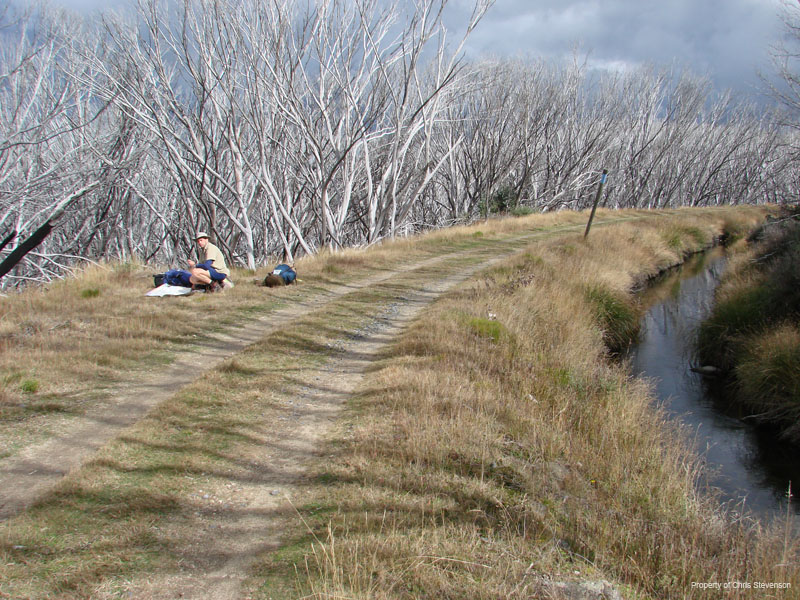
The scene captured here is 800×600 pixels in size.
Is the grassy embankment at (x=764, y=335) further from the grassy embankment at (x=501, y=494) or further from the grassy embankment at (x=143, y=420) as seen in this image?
the grassy embankment at (x=143, y=420)

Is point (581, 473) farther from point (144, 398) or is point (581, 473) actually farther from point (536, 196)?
point (536, 196)

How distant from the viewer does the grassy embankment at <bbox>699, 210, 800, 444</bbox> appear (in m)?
8.24

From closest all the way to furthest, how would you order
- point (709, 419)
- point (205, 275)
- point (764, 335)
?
point (709, 419) → point (205, 275) → point (764, 335)

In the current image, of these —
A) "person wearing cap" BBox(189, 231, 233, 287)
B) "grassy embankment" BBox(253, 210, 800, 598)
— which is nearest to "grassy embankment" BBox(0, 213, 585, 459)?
"person wearing cap" BBox(189, 231, 233, 287)

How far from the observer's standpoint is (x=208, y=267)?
31.0 feet

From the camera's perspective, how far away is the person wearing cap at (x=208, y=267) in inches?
364

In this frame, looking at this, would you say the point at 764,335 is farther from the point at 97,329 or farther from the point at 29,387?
the point at 29,387

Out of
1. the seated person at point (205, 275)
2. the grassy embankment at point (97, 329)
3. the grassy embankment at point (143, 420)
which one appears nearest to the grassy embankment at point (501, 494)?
the grassy embankment at point (143, 420)

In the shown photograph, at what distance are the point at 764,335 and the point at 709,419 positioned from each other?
96.3 inches

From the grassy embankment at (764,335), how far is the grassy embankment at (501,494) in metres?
2.52

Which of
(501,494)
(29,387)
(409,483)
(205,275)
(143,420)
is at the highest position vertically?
(205,275)

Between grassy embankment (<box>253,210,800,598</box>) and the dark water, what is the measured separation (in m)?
0.81

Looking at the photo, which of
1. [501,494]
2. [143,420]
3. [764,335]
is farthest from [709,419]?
[143,420]

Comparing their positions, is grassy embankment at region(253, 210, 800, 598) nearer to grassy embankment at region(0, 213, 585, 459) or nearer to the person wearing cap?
grassy embankment at region(0, 213, 585, 459)
